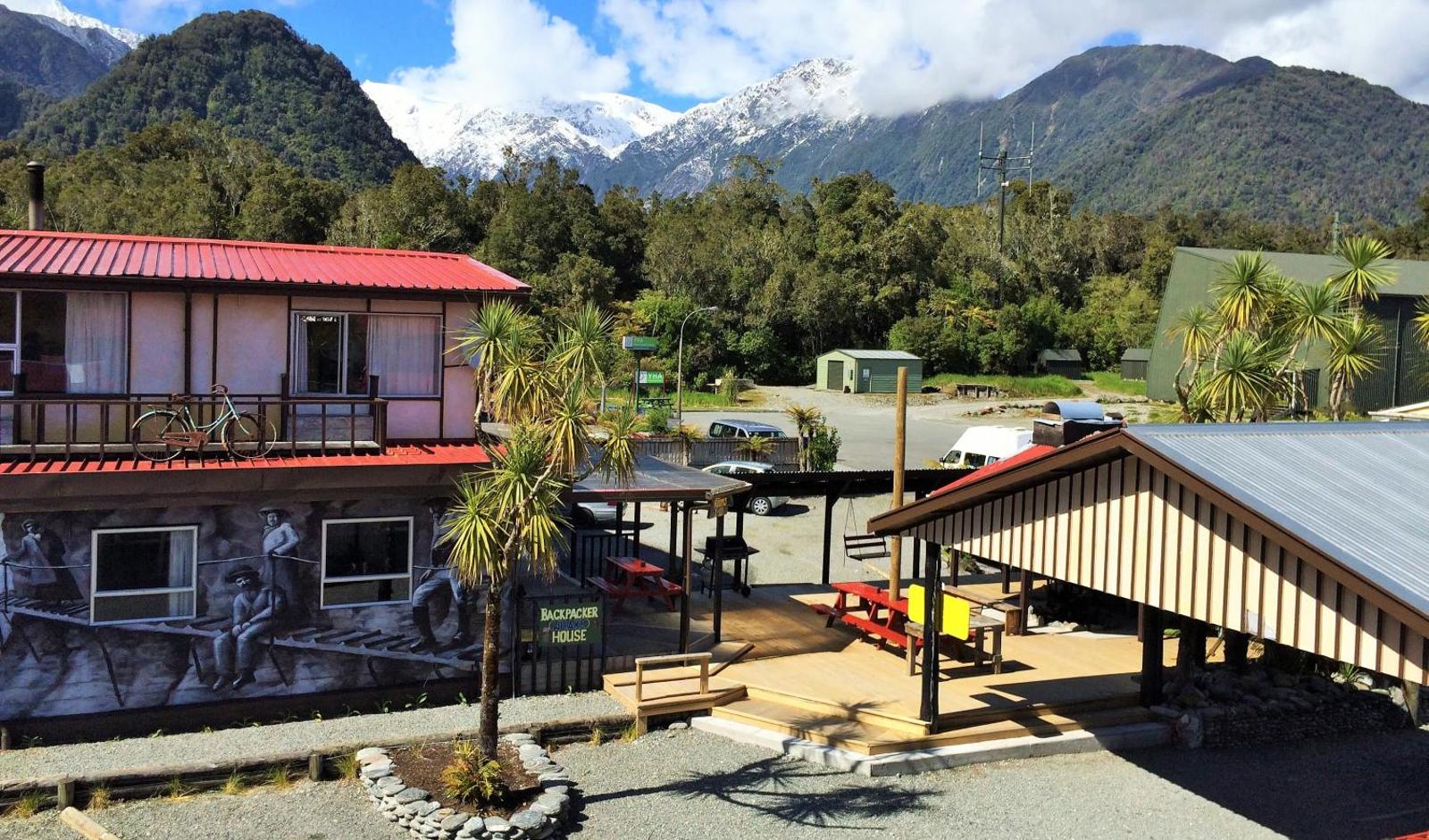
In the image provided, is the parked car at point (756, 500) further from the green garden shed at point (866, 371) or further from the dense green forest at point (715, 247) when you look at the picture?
the dense green forest at point (715, 247)

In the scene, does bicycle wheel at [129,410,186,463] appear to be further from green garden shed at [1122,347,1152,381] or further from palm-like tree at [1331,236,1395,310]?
green garden shed at [1122,347,1152,381]

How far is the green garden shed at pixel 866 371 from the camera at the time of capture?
5784 cm

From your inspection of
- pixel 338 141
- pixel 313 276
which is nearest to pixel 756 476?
pixel 313 276

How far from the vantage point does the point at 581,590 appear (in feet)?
52.2

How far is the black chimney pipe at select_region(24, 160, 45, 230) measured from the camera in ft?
49.0

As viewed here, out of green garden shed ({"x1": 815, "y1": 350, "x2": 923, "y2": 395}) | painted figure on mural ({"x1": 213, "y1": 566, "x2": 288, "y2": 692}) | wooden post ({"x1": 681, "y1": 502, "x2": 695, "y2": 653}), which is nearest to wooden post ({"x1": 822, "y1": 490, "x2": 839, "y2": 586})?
wooden post ({"x1": 681, "y1": 502, "x2": 695, "y2": 653})

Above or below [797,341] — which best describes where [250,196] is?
above

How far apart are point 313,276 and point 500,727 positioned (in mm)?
6116

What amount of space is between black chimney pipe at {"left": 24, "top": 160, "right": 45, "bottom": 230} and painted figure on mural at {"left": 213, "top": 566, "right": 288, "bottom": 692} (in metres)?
6.46

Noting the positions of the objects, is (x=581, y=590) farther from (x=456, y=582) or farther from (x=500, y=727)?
(x=500, y=727)

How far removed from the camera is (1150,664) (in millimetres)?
13281

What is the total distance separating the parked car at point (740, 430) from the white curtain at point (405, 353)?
738 inches

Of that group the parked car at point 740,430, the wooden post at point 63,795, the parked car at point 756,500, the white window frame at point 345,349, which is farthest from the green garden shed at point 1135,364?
the wooden post at point 63,795

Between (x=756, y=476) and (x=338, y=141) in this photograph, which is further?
(x=338, y=141)
